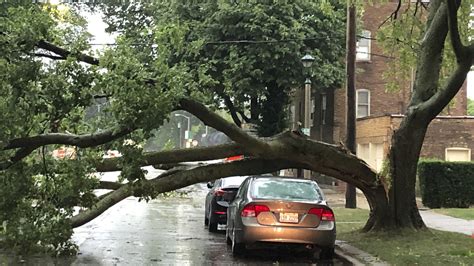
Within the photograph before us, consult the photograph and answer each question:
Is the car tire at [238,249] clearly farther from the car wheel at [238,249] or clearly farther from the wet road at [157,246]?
the wet road at [157,246]

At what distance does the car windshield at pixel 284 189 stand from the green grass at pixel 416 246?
1521mm

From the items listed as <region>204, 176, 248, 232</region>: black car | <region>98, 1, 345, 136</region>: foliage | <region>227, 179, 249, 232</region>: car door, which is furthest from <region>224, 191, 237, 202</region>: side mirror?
<region>98, 1, 345, 136</region>: foliage

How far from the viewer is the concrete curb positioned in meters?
10.8

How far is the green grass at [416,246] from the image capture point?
10344 mm

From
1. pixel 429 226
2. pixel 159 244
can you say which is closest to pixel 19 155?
pixel 159 244

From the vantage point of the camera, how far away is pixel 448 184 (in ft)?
73.8

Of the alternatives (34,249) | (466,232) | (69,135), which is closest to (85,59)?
(69,135)

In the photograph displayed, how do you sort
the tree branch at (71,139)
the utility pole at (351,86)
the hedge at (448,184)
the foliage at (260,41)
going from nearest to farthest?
the tree branch at (71,139), the utility pole at (351,86), the hedge at (448,184), the foliage at (260,41)

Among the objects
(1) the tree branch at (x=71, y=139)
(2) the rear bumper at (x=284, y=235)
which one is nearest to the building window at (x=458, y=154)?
(2) the rear bumper at (x=284, y=235)

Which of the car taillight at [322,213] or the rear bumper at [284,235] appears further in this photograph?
the car taillight at [322,213]

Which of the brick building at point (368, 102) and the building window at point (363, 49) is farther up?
the building window at point (363, 49)

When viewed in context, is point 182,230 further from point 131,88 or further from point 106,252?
point 131,88

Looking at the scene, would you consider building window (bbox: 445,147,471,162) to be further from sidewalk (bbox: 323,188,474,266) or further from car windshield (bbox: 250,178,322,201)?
car windshield (bbox: 250,178,322,201)

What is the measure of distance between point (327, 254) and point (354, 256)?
489mm
